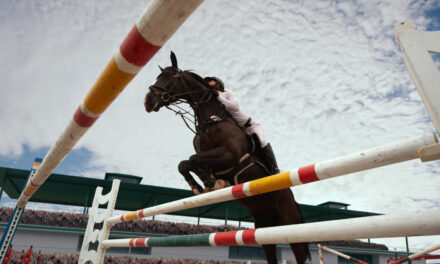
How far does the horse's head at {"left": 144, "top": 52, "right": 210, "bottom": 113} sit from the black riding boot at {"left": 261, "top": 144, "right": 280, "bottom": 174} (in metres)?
0.89

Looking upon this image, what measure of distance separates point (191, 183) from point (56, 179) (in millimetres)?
18161

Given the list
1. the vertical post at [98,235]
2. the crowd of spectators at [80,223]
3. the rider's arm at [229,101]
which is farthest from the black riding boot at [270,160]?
the crowd of spectators at [80,223]

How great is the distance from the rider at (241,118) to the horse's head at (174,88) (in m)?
0.16

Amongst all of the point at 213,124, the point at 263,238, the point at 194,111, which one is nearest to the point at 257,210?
the point at 213,124

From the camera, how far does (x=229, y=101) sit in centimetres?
320

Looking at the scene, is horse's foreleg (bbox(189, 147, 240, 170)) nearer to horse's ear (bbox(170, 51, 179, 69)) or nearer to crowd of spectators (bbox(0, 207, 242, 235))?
horse's ear (bbox(170, 51, 179, 69))

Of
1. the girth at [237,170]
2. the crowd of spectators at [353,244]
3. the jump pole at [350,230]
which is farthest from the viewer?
the crowd of spectators at [353,244]

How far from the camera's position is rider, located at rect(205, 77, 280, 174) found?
3162 millimetres

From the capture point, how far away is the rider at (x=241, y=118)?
3.16 m

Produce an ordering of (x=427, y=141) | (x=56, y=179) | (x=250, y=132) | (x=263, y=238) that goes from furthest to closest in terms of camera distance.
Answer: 1. (x=56, y=179)
2. (x=250, y=132)
3. (x=263, y=238)
4. (x=427, y=141)

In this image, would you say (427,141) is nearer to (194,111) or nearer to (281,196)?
(281,196)

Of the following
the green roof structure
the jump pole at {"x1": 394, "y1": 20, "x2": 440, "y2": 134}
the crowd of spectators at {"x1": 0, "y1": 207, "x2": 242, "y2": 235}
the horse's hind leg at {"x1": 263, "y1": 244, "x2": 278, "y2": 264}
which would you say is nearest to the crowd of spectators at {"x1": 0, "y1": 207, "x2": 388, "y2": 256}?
the crowd of spectators at {"x1": 0, "y1": 207, "x2": 242, "y2": 235}

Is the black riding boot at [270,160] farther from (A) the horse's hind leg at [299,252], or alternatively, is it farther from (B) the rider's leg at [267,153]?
(A) the horse's hind leg at [299,252]

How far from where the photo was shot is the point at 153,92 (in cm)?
296
